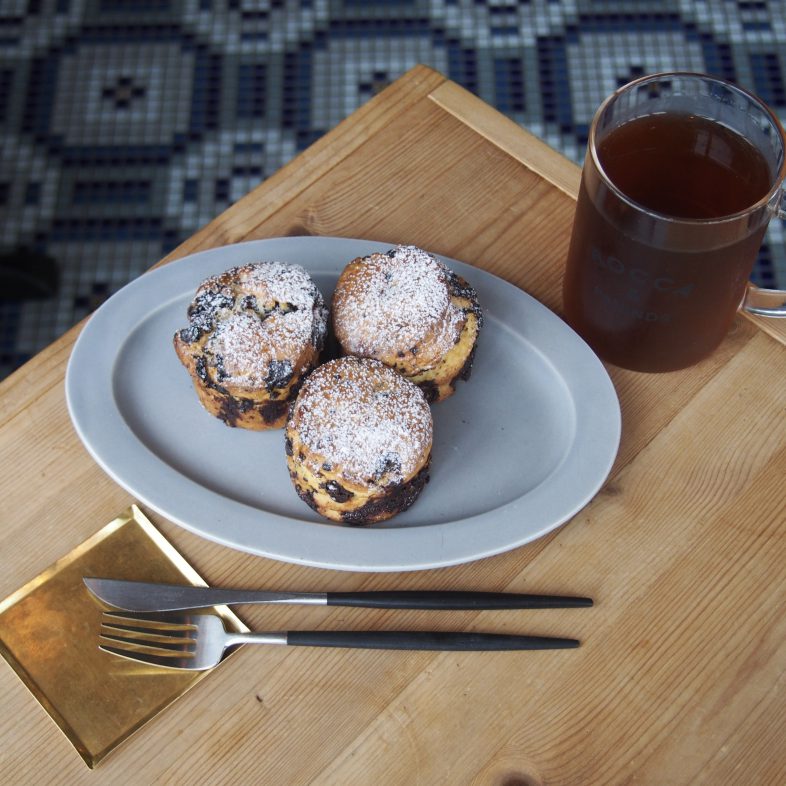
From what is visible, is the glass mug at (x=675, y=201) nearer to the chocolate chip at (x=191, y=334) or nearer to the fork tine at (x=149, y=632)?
the chocolate chip at (x=191, y=334)

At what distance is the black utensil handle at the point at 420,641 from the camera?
0.80 m

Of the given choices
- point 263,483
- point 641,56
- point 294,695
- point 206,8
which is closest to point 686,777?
point 294,695

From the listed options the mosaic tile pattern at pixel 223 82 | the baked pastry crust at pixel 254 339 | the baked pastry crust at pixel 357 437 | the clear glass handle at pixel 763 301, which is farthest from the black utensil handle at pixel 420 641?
the mosaic tile pattern at pixel 223 82

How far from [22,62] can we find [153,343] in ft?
4.21

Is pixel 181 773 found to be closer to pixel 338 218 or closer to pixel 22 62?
pixel 338 218

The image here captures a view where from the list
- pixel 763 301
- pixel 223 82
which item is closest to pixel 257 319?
pixel 763 301

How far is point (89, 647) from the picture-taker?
0.80 metres

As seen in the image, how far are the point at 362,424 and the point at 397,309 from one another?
0.39 feet

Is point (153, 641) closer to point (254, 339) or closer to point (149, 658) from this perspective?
point (149, 658)

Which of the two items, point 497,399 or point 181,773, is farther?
point 497,399

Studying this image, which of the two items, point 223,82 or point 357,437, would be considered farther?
point 223,82

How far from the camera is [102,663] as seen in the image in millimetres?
792

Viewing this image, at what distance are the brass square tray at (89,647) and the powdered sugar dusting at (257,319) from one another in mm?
173

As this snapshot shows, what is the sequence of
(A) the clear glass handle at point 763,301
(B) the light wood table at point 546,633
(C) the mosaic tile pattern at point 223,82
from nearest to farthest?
(B) the light wood table at point 546,633, (A) the clear glass handle at point 763,301, (C) the mosaic tile pattern at point 223,82
